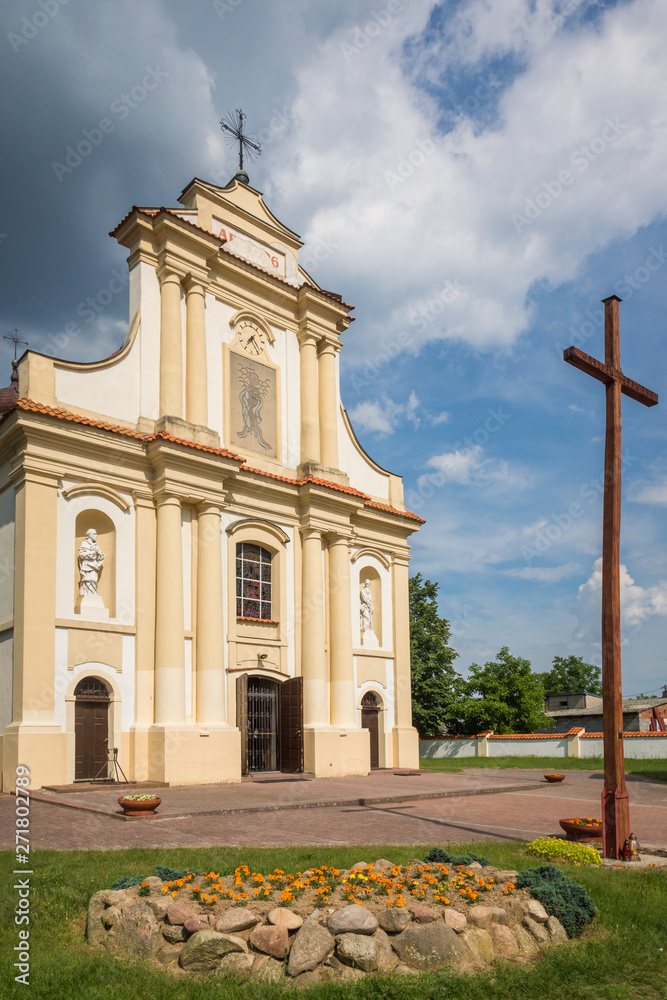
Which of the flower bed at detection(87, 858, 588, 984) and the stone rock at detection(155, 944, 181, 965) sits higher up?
the flower bed at detection(87, 858, 588, 984)

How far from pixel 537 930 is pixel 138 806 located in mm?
8071

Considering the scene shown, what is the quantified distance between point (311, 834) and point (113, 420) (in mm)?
13218

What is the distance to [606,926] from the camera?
6.55 m

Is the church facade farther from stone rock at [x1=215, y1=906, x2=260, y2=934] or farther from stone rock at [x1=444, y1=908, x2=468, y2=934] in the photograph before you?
stone rock at [x1=444, y1=908, x2=468, y2=934]

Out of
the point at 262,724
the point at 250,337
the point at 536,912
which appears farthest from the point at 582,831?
the point at 250,337

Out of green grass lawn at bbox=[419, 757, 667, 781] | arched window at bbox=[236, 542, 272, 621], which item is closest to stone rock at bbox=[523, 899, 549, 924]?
arched window at bbox=[236, 542, 272, 621]

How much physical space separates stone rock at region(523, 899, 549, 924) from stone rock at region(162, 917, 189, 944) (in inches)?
100

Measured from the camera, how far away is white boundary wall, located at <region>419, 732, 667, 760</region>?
99.2 feet

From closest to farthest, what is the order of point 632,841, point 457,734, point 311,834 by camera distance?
point 632,841, point 311,834, point 457,734

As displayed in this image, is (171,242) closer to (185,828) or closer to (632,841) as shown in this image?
(185,828)

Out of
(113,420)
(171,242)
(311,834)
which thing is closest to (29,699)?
(113,420)

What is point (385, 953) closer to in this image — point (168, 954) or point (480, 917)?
point (480, 917)

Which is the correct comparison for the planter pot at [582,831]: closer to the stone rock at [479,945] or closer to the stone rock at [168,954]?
the stone rock at [479,945]

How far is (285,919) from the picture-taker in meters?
5.94
